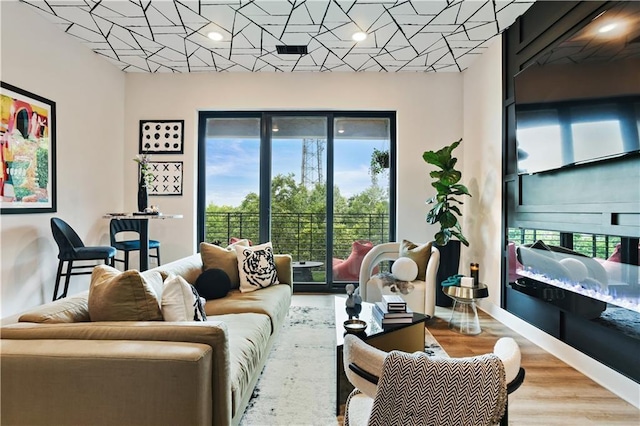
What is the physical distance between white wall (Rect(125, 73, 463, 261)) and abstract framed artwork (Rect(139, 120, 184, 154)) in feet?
0.29

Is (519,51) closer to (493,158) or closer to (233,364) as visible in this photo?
(493,158)

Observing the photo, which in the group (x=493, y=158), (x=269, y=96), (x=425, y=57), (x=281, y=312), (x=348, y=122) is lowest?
(x=281, y=312)

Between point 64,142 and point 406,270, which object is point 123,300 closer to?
point 406,270

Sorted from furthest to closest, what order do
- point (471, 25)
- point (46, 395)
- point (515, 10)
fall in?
point (471, 25) < point (515, 10) < point (46, 395)

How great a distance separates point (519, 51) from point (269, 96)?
301 cm

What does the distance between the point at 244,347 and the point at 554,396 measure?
74.6 inches

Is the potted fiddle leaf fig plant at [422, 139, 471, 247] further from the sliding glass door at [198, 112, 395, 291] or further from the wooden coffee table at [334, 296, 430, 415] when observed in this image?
the wooden coffee table at [334, 296, 430, 415]

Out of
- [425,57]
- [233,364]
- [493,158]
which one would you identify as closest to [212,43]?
[425,57]

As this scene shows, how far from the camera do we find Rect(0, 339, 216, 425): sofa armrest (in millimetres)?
1268

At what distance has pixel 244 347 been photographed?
6.18 ft

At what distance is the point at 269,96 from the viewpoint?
16.5ft

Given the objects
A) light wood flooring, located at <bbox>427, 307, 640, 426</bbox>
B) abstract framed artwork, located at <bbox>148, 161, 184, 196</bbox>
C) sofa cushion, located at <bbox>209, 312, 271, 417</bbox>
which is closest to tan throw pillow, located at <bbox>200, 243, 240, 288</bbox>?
sofa cushion, located at <bbox>209, 312, 271, 417</bbox>

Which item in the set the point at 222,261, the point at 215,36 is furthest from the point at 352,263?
the point at 215,36

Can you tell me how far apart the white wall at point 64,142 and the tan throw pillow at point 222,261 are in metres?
1.78
